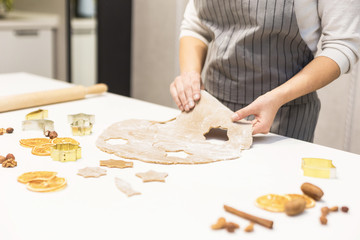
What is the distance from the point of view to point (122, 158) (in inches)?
36.7

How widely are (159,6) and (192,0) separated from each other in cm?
164

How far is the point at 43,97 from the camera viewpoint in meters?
1.35

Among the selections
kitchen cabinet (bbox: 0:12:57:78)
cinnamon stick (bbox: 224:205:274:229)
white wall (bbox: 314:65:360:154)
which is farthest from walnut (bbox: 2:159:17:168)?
kitchen cabinet (bbox: 0:12:57:78)

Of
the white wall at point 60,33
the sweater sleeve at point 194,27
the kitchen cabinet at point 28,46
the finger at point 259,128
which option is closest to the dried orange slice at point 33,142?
the finger at point 259,128

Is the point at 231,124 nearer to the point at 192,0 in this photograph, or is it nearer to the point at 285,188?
the point at 285,188

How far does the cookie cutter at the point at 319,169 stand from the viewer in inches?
34.4

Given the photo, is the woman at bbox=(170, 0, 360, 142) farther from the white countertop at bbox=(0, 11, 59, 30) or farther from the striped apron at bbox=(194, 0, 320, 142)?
the white countertop at bbox=(0, 11, 59, 30)

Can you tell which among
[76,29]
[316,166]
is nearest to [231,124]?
[316,166]

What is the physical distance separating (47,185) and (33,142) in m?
0.26

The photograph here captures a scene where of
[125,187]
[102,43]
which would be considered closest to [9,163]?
[125,187]

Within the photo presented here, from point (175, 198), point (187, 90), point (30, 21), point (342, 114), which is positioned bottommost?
point (342, 114)

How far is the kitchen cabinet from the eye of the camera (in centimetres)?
281

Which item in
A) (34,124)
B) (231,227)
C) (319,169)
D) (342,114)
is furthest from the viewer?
(342,114)

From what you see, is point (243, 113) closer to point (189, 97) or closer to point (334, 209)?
point (189, 97)
